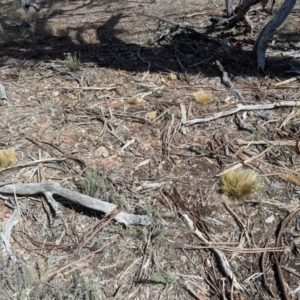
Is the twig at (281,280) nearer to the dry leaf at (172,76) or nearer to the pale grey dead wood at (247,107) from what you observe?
the pale grey dead wood at (247,107)

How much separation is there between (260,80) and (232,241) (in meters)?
2.52

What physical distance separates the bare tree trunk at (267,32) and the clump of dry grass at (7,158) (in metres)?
3.16

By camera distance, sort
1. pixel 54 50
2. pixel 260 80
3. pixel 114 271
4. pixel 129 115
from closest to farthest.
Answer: pixel 114 271 < pixel 129 115 < pixel 260 80 < pixel 54 50

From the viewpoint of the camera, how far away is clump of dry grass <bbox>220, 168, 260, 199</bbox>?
300cm

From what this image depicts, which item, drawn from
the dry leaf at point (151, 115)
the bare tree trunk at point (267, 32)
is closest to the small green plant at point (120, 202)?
the dry leaf at point (151, 115)

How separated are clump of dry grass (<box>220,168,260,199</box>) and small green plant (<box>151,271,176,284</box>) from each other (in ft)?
2.88

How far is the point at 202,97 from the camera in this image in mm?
4246

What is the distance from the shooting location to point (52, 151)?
3.64 m

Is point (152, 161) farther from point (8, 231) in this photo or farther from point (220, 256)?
point (8, 231)

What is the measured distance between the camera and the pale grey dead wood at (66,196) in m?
2.83

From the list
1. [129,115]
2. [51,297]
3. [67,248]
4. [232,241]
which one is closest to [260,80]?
[129,115]

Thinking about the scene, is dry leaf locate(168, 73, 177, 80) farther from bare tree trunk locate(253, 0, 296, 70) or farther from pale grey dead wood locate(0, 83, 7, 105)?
pale grey dead wood locate(0, 83, 7, 105)

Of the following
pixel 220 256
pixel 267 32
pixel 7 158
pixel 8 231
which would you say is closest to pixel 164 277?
pixel 220 256

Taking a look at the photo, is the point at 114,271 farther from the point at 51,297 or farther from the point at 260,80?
the point at 260,80
